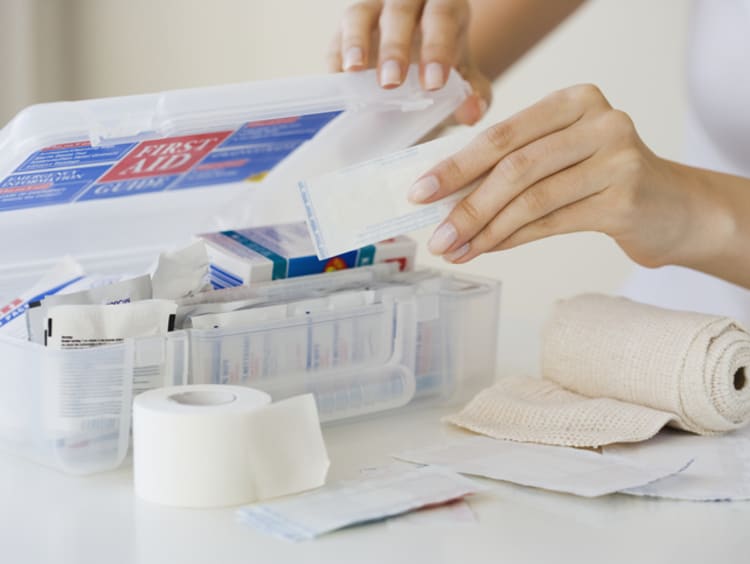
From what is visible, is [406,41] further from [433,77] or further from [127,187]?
[127,187]

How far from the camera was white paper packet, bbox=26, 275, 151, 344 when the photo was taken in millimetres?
676

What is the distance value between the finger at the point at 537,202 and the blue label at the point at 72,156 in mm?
249

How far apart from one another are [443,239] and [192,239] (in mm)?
215

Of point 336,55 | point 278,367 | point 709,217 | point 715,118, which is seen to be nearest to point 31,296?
point 278,367

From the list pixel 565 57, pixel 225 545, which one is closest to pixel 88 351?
pixel 225 545

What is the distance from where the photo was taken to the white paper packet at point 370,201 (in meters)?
0.71

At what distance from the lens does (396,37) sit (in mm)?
921

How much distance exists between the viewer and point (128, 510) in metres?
0.61

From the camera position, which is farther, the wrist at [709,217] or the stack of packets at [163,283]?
the wrist at [709,217]

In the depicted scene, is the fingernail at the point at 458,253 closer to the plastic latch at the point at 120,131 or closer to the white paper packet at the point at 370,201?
the white paper packet at the point at 370,201

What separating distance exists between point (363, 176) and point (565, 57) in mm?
1331

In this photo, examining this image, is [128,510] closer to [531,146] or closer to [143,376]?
[143,376]

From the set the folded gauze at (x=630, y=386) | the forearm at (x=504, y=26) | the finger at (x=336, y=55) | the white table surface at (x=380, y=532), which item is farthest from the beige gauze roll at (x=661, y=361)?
the forearm at (x=504, y=26)

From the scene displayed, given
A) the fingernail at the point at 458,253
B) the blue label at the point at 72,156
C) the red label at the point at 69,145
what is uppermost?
the red label at the point at 69,145
